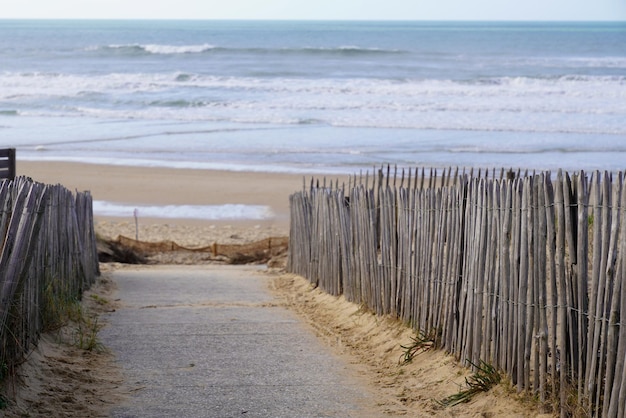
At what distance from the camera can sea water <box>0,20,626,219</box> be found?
A: 24125 millimetres

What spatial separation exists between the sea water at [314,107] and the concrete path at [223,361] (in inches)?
506

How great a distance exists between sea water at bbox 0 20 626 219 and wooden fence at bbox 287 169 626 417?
14.2m

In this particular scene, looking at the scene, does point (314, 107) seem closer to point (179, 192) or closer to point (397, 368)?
point (179, 192)

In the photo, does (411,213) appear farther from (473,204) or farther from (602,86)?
(602,86)

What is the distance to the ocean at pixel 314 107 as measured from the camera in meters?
24.1

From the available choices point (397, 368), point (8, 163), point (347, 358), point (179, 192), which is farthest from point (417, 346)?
point (179, 192)

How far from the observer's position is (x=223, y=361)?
6.71 meters

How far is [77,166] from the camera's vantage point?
888 inches

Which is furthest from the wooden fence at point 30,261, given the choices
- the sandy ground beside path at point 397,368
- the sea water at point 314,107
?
the sea water at point 314,107

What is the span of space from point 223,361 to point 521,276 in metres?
2.51

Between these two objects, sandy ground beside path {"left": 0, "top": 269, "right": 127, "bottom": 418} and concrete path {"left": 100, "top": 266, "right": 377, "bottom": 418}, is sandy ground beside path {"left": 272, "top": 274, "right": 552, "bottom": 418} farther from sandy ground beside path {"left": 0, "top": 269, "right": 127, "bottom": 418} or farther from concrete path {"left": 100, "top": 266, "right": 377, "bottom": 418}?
sandy ground beside path {"left": 0, "top": 269, "right": 127, "bottom": 418}

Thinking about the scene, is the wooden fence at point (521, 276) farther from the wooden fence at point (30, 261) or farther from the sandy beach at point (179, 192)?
the sandy beach at point (179, 192)

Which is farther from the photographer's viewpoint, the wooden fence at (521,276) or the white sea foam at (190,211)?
the white sea foam at (190,211)

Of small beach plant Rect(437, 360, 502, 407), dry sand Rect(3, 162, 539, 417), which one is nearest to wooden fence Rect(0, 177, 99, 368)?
dry sand Rect(3, 162, 539, 417)
